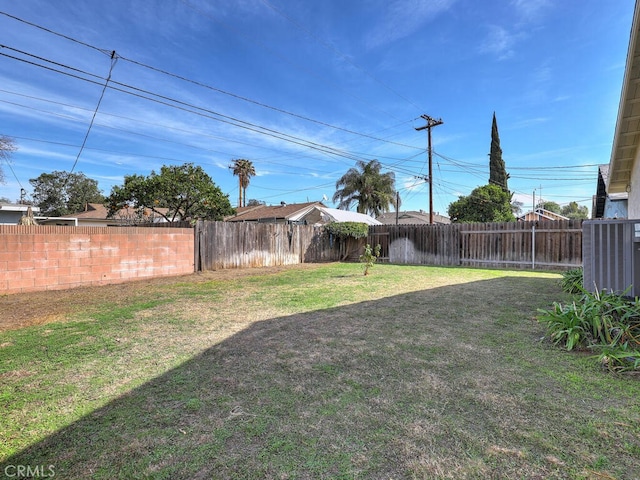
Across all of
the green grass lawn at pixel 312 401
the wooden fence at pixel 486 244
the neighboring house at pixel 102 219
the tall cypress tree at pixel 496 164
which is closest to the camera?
the green grass lawn at pixel 312 401

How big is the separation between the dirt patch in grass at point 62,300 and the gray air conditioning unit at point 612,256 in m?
7.79

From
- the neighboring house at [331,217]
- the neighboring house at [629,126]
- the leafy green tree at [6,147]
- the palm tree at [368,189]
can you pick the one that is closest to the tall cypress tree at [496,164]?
the palm tree at [368,189]

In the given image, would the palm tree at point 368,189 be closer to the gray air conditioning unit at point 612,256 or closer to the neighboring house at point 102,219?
the neighboring house at point 102,219

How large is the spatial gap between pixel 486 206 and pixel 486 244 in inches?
599

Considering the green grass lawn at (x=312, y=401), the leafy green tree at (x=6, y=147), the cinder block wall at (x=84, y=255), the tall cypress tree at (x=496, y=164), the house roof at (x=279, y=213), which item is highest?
the tall cypress tree at (x=496, y=164)

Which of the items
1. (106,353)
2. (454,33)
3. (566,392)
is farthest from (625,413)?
(454,33)

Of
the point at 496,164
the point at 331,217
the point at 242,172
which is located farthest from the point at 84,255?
the point at 496,164

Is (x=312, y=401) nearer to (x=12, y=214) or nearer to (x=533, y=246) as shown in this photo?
(x=533, y=246)

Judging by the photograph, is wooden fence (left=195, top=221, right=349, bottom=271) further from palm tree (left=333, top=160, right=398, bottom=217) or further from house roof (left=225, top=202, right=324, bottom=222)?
palm tree (left=333, top=160, right=398, bottom=217)

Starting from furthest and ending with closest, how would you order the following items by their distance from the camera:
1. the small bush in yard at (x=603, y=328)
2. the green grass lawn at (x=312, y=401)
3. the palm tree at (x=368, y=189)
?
the palm tree at (x=368, y=189), the small bush in yard at (x=603, y=328), the green grass lawn at (x=312, y=401)

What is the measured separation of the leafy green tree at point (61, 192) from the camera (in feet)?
113

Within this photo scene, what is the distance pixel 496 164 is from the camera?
104 ft

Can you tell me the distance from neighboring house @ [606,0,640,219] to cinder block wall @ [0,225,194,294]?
10.3 meters

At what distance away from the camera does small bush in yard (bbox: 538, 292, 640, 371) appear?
9.70 feet
